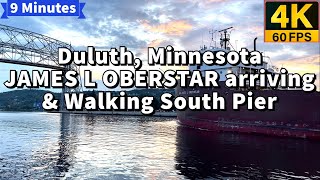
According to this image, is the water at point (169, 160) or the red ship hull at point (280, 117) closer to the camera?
the water at point (169, 160)

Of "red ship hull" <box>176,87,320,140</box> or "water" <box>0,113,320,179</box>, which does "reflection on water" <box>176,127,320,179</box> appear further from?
"red ship hull" <box>176,87,320,140</box>

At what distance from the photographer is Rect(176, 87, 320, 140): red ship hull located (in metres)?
33.0

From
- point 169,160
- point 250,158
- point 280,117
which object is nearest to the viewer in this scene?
point 169,160

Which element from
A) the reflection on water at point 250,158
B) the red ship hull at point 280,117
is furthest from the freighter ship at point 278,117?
the reflection on water at point 250,158

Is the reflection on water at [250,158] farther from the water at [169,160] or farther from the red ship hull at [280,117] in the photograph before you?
the red ship hull at [280,117]

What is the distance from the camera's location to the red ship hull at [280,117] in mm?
33000

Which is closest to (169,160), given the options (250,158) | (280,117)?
(250,158)

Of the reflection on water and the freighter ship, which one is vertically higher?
the freighter ship

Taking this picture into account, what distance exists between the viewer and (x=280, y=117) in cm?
3516

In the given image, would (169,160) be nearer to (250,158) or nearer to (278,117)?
(250,158)

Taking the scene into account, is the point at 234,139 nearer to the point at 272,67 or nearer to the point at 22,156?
the point at 22,156

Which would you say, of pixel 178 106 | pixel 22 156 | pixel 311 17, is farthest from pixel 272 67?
pixel 22 156

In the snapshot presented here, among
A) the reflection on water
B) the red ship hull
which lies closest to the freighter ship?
the red ship hull

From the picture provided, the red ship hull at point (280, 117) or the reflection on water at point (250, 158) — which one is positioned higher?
the red ship hull at point (280, 117)
